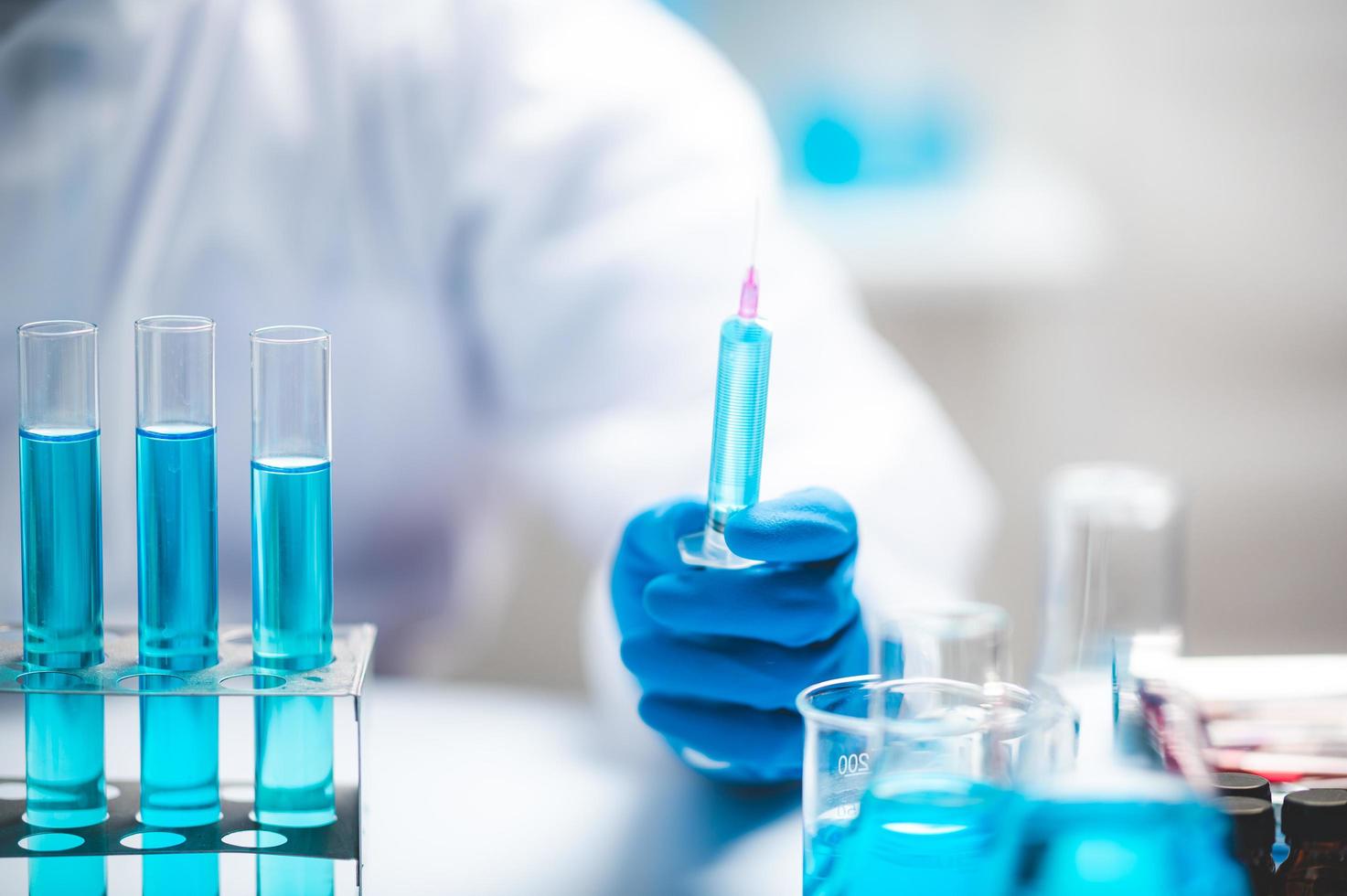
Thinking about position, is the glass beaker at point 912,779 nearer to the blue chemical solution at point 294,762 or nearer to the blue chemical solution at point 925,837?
the blue chemical solution at point 925,837

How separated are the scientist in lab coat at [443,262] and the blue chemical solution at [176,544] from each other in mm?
608

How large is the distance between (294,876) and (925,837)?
1.49ft

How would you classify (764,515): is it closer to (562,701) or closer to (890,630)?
(890,630)

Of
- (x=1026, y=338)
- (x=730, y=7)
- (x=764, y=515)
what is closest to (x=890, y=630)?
(x=764, y=515)

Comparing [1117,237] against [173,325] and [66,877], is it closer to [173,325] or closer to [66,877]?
[173,325]

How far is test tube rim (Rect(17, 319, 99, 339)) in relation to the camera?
0.91 meters

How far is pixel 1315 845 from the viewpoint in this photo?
2.65 ft

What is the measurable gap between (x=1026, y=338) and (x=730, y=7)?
3.78 ft

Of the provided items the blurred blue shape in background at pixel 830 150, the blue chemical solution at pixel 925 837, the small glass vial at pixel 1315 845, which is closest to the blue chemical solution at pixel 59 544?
the blue chemical solution at pixel 925 837

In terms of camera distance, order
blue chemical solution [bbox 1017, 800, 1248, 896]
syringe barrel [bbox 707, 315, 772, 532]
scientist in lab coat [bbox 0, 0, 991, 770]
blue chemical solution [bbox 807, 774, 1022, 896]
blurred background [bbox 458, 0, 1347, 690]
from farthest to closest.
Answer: blurred background [bbox 458, 0, 1347, 690], scientist in lab coat [bbox 0, 0, 991, 770], syringe barrel [bbox 707, 315, 772, 532], blue chemical solution [bbox 807, 774, 1022, 896], blue chemical solution [bbox 1017, 800, 1248, 896]

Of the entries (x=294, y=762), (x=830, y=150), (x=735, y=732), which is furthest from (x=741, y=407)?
(x=830, y=150)

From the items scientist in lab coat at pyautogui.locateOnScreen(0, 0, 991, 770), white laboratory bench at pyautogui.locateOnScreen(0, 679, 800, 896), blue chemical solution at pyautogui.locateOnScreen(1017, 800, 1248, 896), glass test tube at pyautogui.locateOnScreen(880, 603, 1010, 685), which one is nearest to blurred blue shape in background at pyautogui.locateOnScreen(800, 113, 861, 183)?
scientist in lab coat at pyautogui.locateOnScreen(0, 0, 991, 770)

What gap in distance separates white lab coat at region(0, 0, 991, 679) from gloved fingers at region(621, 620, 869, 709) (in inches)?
12.2

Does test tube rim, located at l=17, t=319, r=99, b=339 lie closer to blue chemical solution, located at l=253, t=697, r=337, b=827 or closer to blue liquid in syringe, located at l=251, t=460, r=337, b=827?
blue liquid in syringe, located at l=251, t=460, r=337, b=827
